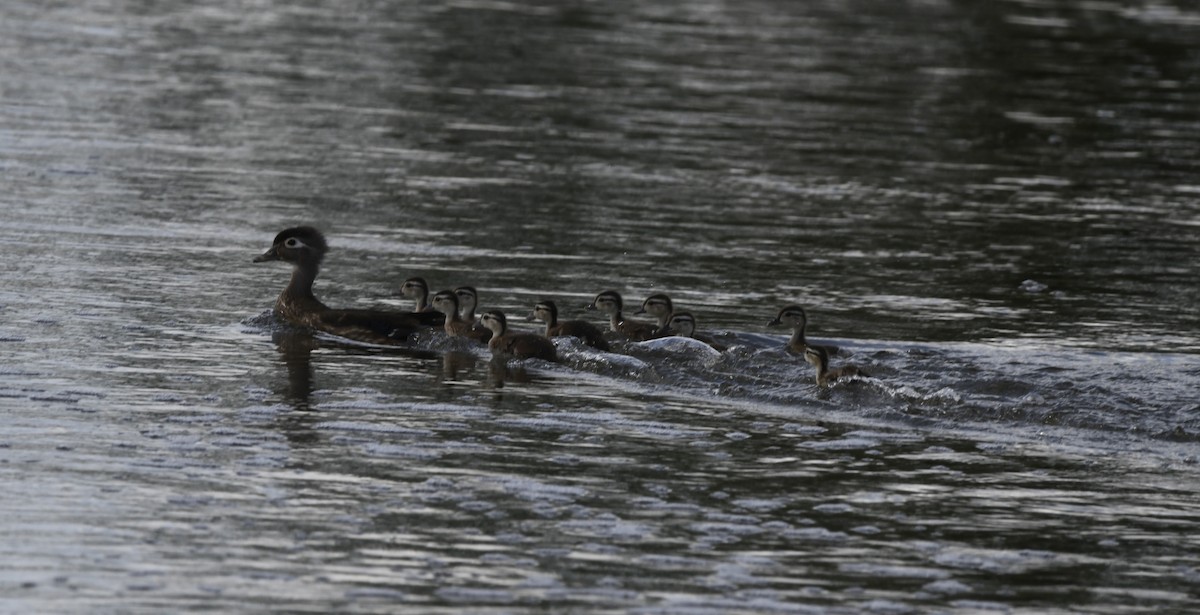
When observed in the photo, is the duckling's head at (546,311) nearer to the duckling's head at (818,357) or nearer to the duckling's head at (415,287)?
the duckling's head at (415,287)

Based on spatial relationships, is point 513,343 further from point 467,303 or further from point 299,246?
point 299,246

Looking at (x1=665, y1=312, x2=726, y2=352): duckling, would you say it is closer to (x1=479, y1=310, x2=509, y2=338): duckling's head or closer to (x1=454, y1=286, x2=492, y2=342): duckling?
(x1=479, y1=310, x2=509, y2=338): duckling's head

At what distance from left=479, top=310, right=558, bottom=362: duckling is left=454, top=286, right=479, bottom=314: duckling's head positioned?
748 mm

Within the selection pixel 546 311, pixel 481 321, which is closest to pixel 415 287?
pixel 481 321

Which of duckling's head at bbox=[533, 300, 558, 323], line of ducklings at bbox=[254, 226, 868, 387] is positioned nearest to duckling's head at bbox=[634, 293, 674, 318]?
line of ducklings at bbox=[254, 226, 868, 387]

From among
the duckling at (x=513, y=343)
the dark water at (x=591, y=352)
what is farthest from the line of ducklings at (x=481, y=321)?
the dark water at (x=591, y=352)

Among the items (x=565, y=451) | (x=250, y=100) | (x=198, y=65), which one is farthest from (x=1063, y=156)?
(x=565, y=451)

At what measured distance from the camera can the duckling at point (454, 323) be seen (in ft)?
52.6

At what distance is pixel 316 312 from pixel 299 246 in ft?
3.30

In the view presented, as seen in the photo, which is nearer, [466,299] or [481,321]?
[481,321]

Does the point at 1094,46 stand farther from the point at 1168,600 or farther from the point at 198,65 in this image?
the point at 1168,600

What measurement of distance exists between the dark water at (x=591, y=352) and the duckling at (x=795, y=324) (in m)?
0.16

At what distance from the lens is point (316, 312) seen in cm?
1658

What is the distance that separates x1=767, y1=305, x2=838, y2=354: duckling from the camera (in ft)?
51.3
